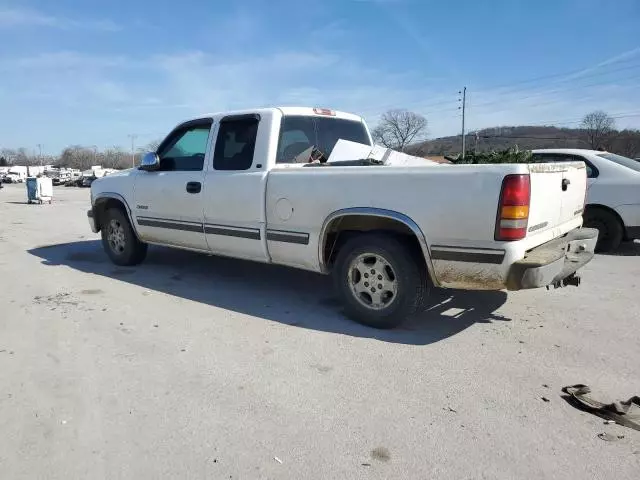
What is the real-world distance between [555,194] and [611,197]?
423 cm

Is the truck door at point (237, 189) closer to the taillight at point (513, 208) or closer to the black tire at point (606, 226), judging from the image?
the taillight at point (513, 208)

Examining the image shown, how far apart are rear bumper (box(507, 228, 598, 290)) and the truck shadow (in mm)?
808

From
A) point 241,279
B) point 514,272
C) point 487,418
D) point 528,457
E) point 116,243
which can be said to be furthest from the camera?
point 116,243

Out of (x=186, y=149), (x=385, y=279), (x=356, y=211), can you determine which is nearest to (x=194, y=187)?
(x=186, y=149)

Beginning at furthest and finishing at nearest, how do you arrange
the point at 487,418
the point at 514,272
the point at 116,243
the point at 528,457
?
the point at 116,243
the point at 514,272
the point at 487,418
the point at 528,457

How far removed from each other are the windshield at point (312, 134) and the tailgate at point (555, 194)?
2.39 m

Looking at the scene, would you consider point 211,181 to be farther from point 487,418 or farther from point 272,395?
point 487,418

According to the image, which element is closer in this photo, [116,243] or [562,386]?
[562,386]

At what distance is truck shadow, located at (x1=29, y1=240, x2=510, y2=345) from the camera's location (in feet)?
14.7

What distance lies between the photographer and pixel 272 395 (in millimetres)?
3256

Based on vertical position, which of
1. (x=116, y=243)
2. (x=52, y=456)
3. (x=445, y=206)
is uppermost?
(x=445, y=206)

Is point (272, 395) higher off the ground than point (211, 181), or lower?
lower

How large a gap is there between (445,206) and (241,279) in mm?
3208

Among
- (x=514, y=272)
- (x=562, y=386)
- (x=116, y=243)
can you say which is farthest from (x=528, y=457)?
(x=116, y=243)
